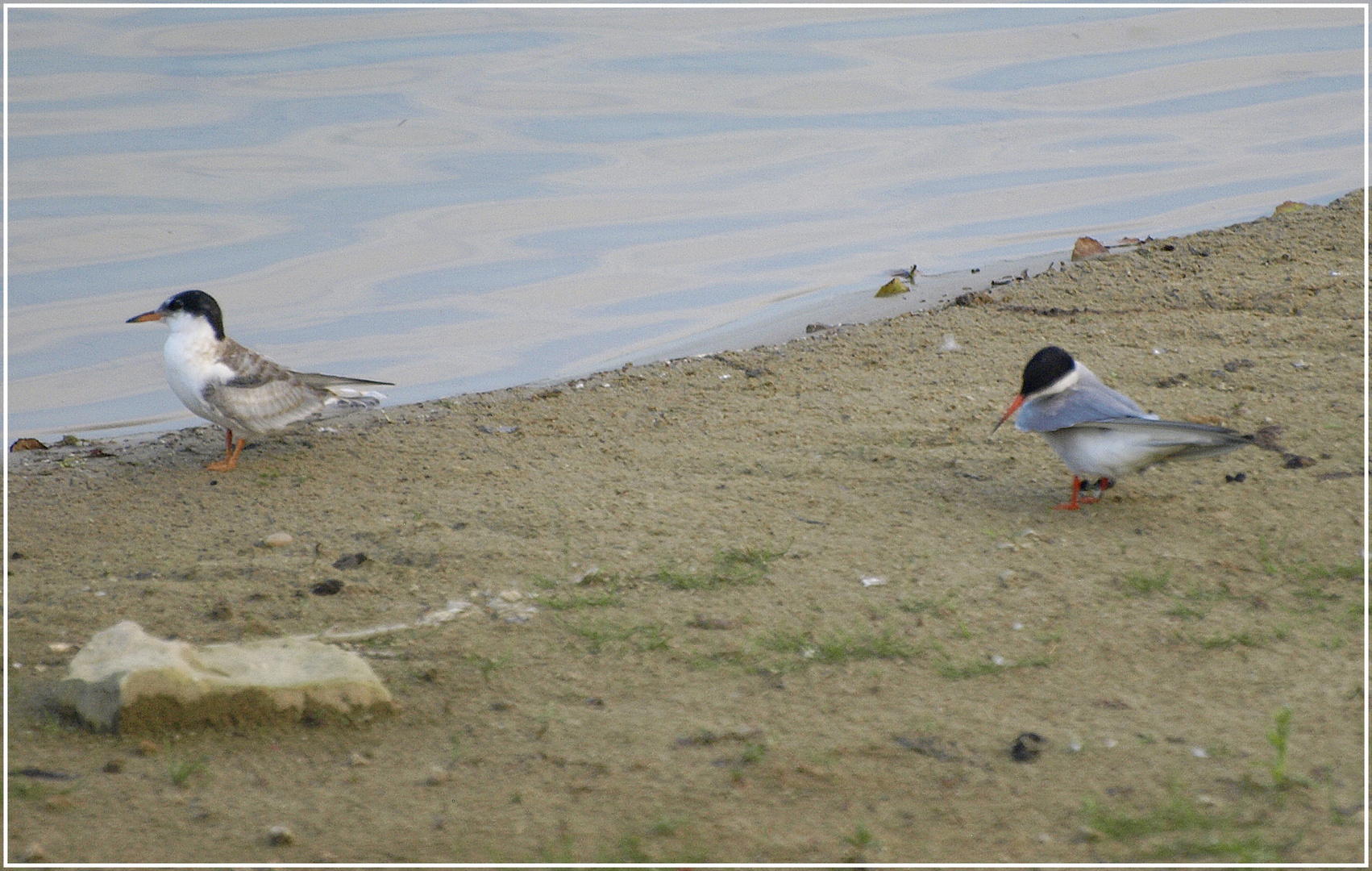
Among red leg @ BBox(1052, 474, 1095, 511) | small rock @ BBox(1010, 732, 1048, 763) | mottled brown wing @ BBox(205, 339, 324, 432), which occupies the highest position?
mottled brown wing @ BBox(205, 339, 324, 432)

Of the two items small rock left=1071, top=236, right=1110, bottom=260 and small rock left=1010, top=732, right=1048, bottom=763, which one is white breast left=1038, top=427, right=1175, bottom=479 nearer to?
small rock left=1010, top=732, right=1048, bottom=763

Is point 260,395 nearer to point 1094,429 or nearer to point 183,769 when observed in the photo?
point 183,769

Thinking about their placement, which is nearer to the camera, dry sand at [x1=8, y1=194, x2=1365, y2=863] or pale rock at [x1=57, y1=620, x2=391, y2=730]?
dry sand at [x1=8, y1=194, x2=1365, y2=863]

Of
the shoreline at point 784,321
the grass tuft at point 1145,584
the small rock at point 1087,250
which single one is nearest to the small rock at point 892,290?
the shoreline at point 784,321

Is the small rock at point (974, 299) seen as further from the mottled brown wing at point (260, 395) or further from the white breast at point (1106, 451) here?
the mottled brown wing at point (260, 395)

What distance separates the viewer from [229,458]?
193 inches

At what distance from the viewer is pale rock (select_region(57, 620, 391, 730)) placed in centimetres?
274

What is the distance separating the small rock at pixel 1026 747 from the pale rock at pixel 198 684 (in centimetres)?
139

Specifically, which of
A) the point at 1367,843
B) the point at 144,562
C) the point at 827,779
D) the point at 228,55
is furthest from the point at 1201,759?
the point at 228,55

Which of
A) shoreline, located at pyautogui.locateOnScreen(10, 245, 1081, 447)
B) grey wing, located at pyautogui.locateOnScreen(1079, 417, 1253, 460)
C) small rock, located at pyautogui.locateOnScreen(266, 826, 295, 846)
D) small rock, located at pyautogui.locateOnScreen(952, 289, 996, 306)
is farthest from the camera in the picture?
small rock, located at pyautogui.locateOnScreen(952, 289, 996, 306)

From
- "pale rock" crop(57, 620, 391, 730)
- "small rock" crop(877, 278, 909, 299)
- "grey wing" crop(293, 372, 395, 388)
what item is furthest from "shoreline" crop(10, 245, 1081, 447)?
"pale rock" crop(57, 620, 391, 730)

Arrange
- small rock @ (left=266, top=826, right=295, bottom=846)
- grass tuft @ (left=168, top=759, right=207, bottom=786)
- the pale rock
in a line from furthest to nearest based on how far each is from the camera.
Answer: the pale rock < grass tuft @ (left=168, top=759, right=207, bottom=786) < small rock @ (left=266, top=826, right=295, bottom=846)

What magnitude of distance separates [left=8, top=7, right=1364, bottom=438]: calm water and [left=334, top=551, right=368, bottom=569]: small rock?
2.38 m

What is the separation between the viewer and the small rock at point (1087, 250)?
7270mm
